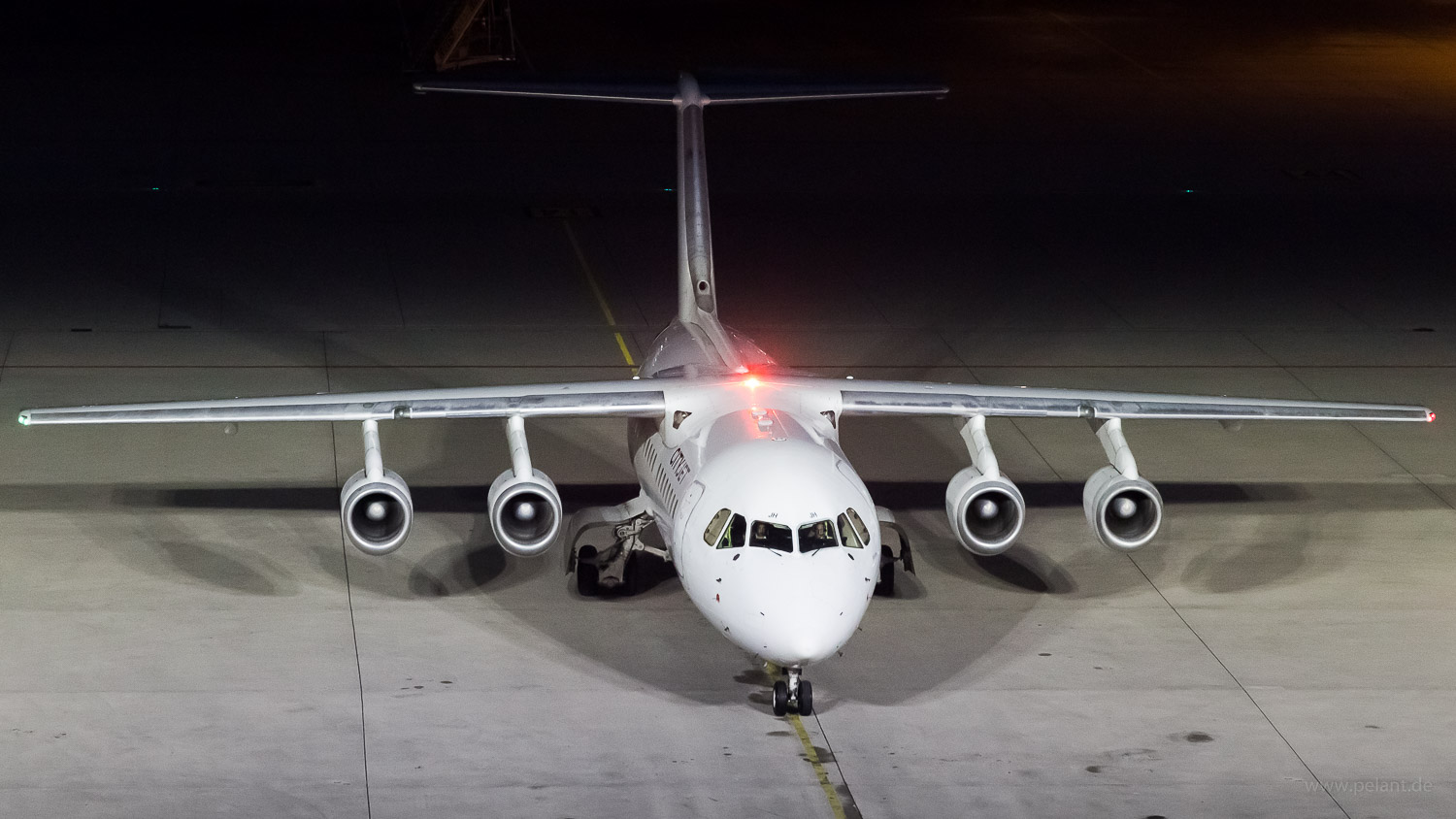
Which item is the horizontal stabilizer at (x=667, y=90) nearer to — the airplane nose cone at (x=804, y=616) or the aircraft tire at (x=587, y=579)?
the aircraft tire at (x=587, y=579)

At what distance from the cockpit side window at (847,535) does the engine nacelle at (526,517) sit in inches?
130

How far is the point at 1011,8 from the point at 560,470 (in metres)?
37.3

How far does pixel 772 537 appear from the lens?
17.5 m

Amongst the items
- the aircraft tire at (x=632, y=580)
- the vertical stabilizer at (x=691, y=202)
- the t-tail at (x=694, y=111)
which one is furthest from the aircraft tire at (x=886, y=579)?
the vertical stabilizer at (x=691, y=202)

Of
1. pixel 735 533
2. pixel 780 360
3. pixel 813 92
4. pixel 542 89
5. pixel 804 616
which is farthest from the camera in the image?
pixel 780 360

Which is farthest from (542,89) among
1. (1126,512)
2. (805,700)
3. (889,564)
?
(805,700)

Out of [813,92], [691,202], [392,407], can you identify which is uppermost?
[813,92]

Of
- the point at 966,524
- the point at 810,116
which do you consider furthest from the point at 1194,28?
the point at 966,524

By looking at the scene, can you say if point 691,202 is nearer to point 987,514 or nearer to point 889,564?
point 889,564

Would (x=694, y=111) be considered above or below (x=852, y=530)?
above

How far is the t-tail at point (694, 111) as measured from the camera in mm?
22812

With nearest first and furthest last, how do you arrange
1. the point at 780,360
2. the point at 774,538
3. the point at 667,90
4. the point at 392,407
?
the point at 774,538
the point at 392,407
the point at 667,90
the point at 780,360

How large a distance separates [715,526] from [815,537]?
1.01 meters

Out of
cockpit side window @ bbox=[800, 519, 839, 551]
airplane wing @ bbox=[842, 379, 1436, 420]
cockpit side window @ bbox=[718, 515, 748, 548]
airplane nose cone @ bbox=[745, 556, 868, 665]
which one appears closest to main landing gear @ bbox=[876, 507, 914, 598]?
airplane wing @ bbox=[842, 379, 1436, 420]
